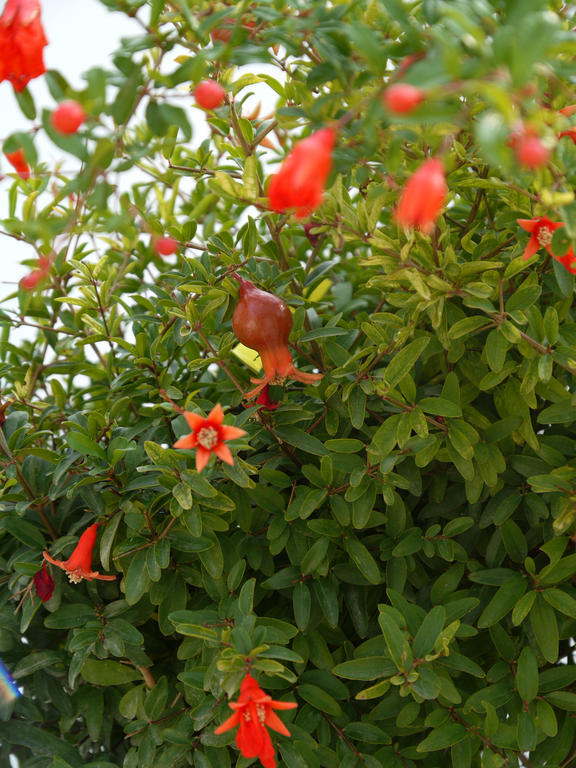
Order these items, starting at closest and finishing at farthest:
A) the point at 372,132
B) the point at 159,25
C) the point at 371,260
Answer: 1. the point at 372,132
2. the point at 159,25
3. the point at 371,260

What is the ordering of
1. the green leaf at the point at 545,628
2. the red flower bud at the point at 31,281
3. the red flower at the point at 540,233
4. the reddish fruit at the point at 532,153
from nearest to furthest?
the reddish fruit at the point at 532,153 < the red flower bud at the point at 31,281 < the red flower at the point at 540,233 < the green leaf at the point at 545,628

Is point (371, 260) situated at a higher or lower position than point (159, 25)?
lower

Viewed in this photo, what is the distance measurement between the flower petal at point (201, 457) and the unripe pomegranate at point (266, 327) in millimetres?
139

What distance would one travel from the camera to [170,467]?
605mm

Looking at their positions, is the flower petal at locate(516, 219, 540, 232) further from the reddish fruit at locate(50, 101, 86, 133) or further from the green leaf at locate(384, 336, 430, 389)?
the reddish fruit at locate(50, 101, 86, 133)

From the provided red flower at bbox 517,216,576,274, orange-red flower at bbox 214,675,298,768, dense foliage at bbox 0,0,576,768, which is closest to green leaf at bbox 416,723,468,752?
dense foliage at bbox 0,0,576,768

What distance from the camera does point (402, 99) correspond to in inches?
11.8

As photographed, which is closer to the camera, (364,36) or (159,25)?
(364,36)

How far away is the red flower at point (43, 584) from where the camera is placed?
68cm

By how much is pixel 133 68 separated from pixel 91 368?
1.40 ft

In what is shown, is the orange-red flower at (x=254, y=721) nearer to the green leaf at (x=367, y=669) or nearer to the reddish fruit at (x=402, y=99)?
the green leaf at (x=367, y=669)

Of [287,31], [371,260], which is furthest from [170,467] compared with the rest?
[287,31]

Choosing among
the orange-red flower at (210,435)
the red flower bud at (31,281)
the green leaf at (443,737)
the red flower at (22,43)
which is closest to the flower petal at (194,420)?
the orange-red flower at (210,435)

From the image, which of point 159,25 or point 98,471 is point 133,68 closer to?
point 159,25
